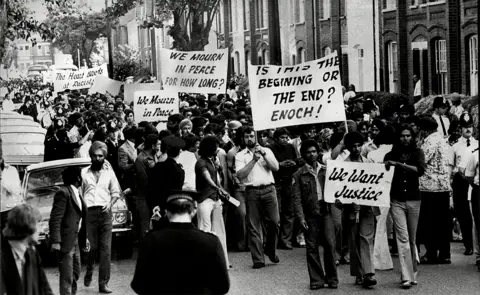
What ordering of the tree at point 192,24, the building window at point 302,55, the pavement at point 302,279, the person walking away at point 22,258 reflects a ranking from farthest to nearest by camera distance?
the building window at point 302,55 < the tree at point 192,24 < the pavement at point 302,279 < the person walking away at point 22,258

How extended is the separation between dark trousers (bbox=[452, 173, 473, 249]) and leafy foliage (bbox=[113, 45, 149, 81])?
46831mm

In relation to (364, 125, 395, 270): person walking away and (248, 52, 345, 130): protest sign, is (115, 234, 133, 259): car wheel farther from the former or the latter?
(364, 125, 395, 270): person walking away

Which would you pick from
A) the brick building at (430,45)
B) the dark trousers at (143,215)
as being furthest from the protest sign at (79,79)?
the dark trousers at (143,215)

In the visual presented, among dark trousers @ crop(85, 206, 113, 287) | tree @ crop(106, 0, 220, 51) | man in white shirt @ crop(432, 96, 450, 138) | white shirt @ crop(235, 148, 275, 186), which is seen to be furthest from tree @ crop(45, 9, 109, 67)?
dark trousers @ crop(85, 206, 113, 287)

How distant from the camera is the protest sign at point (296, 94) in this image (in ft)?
45.1

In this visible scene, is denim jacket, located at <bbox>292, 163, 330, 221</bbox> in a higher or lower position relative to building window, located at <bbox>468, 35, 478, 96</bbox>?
lower

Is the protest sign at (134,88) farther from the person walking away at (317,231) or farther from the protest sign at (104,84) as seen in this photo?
the person walking away at (317,231)

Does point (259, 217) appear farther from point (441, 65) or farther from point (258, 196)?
point (441, 65)

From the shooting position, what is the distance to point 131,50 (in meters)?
74.3

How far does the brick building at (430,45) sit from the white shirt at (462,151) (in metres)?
18.4

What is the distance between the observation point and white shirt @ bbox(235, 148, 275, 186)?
14141mm

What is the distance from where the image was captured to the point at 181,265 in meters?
7.02

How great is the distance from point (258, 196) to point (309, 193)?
1831 millimetres

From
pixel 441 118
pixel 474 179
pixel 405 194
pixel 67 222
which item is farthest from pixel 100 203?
pixel 441 118
